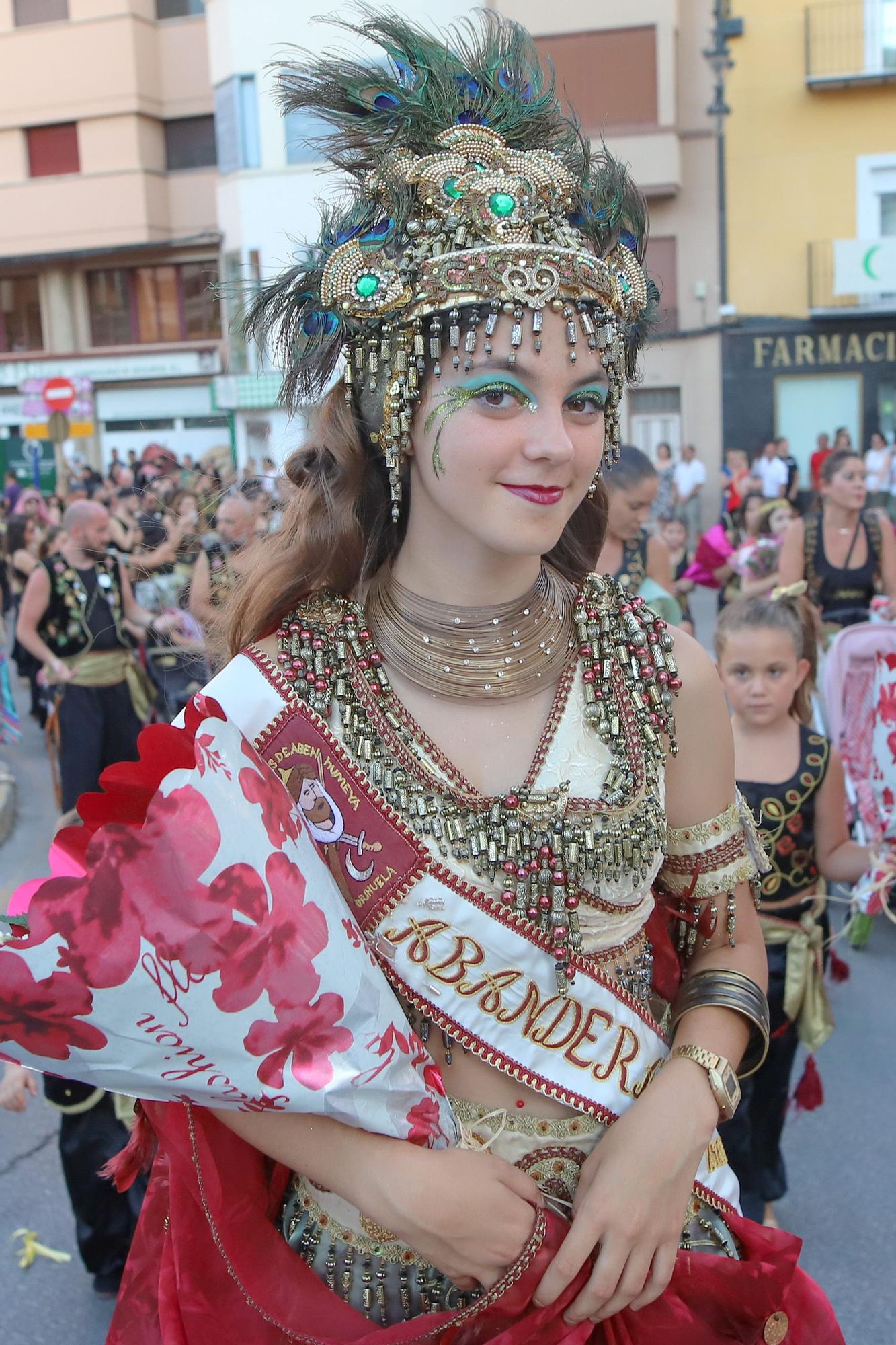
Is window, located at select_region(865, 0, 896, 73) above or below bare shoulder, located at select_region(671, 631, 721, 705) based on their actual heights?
above

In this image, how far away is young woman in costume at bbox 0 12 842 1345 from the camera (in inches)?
48.3

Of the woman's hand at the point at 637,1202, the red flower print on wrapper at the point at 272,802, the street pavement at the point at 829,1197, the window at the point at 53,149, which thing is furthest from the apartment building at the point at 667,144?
the red flower print on wrapper at the point at 272,802

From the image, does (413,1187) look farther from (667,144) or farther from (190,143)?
(190,143)

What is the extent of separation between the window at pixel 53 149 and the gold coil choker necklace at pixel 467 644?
28551 millimetres

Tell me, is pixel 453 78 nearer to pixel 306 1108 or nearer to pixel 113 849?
pixel 113 849

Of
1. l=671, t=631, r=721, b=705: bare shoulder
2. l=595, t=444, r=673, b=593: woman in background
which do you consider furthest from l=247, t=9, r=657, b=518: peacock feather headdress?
l=595, t=444, r=673, b=593: woman in background

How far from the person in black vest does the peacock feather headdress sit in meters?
4.54

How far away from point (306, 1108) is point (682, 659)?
795 millimetres

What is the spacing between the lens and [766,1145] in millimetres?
3023

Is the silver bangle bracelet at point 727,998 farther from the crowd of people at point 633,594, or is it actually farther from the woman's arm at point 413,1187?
the crowd of people at point 633,594

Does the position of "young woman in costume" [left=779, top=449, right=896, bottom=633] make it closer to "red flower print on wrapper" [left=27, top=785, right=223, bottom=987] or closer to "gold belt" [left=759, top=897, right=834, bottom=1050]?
"gold belt" [left=759, top=897, right=834, bottom=1050]

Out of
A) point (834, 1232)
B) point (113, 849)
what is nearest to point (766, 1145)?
point (834, 1232)

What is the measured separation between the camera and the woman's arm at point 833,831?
9.73ft

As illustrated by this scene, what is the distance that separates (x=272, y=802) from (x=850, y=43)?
75.8 ft
